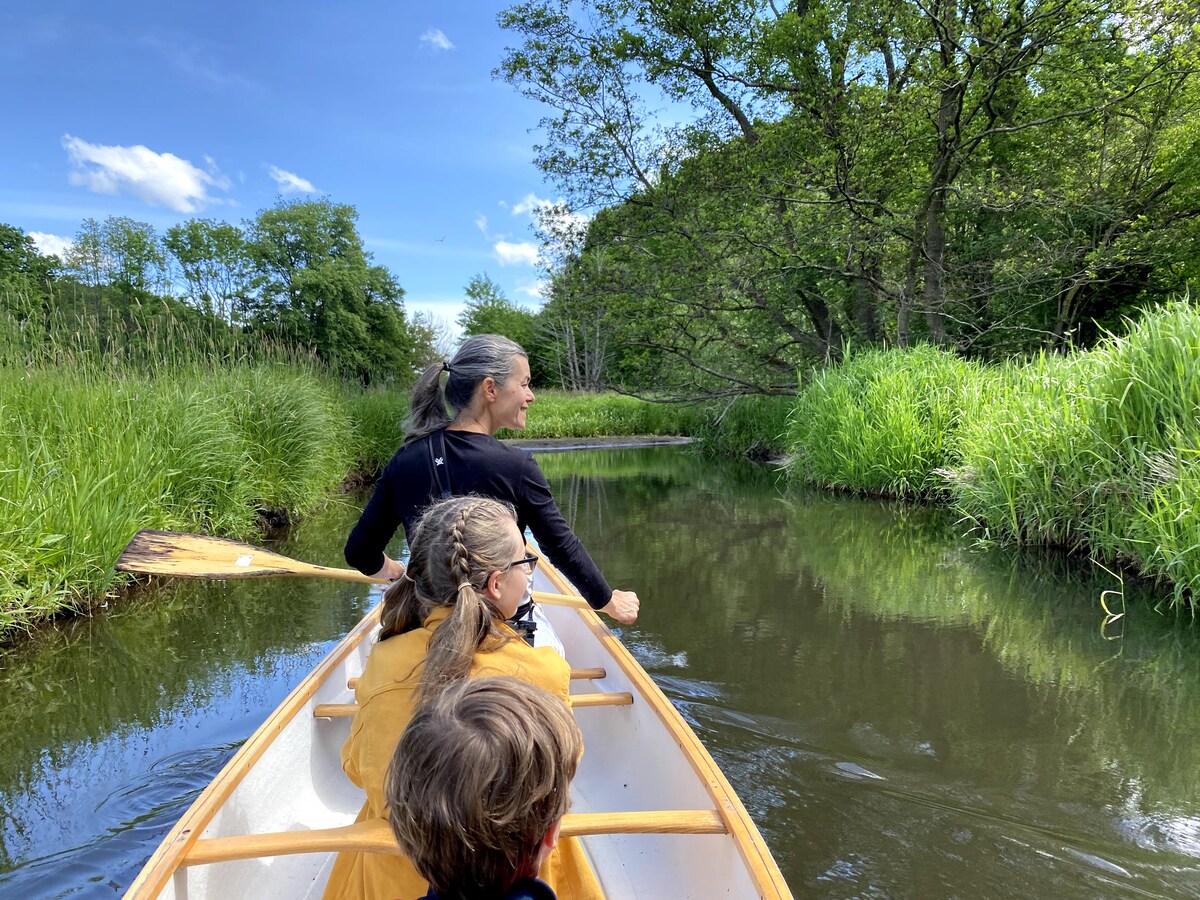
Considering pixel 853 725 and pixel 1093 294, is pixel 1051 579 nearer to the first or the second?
pixel 853 725

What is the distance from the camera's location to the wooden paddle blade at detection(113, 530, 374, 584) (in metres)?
3.20

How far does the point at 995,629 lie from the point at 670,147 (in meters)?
10.1

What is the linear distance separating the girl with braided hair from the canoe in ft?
0.23

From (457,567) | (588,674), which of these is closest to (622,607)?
(588,674)

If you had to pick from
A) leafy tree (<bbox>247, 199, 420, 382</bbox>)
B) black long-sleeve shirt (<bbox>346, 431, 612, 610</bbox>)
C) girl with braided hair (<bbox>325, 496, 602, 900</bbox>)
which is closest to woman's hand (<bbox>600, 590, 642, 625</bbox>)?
black long-sleeve shirt (<bbox>346, 431, 612, 610</bbox>)

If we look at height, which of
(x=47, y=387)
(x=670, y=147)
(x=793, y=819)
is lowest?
(x=793, y=819)

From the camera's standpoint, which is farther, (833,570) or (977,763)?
(833,570)

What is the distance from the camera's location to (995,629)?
13.1 feet

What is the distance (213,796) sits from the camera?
1.65 metres

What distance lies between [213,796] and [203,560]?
1.98m

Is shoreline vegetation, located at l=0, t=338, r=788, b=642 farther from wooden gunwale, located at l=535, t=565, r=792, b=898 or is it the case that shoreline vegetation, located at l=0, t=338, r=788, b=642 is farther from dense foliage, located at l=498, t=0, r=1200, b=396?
dense foliage, located at l=498, t=0, r=1200, b=396

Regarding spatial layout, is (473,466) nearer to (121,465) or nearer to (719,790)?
(719,790)

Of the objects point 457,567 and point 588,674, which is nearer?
point 457,567

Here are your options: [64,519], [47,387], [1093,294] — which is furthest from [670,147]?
[64,519]
